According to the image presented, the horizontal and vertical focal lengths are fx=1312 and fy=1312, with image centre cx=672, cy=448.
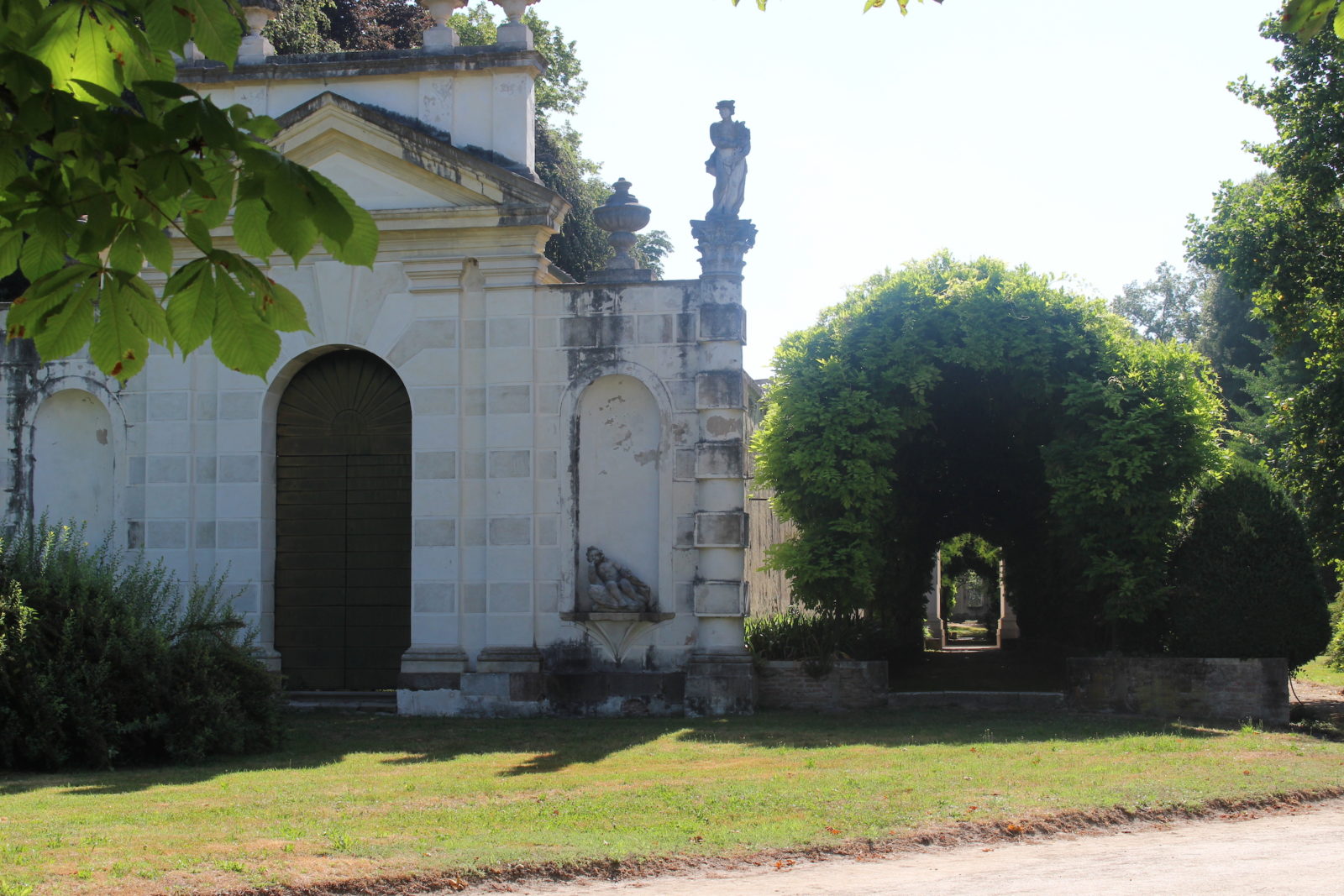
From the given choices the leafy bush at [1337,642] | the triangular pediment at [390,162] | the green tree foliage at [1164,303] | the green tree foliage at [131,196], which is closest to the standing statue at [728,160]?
the triangular pediment at [390,162]

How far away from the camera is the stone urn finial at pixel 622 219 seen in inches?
607

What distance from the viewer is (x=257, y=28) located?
52.3ft

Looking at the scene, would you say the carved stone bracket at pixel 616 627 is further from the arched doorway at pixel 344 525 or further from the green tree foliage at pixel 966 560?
the green tree foliage at pixel 966 560

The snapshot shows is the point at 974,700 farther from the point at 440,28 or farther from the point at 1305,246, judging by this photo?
the point at 440,28

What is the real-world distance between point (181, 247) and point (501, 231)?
3.58m

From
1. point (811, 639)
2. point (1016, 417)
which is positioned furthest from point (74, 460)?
point (1016, 417)

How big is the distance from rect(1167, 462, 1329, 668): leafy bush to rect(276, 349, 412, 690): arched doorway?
344 inches

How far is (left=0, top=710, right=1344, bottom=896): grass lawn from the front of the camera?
7.01 m

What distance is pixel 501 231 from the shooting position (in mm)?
14781

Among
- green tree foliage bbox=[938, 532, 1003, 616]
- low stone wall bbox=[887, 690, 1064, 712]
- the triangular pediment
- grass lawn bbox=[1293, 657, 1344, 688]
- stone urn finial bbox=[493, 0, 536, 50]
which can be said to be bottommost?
grass lawn bbox=[1293, 657, 1344, 688]

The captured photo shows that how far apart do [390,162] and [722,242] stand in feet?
12.7

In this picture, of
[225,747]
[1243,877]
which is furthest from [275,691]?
[1243,877]

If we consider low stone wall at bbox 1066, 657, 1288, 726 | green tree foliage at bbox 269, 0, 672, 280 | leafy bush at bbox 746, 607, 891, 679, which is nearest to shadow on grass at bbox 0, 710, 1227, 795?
low stone wall at bbox 1066, 657, 1288, 726

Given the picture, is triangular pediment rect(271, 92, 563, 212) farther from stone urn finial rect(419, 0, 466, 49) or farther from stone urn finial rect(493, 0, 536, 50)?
stone urn finial rect(493, 0, 536, 50)
